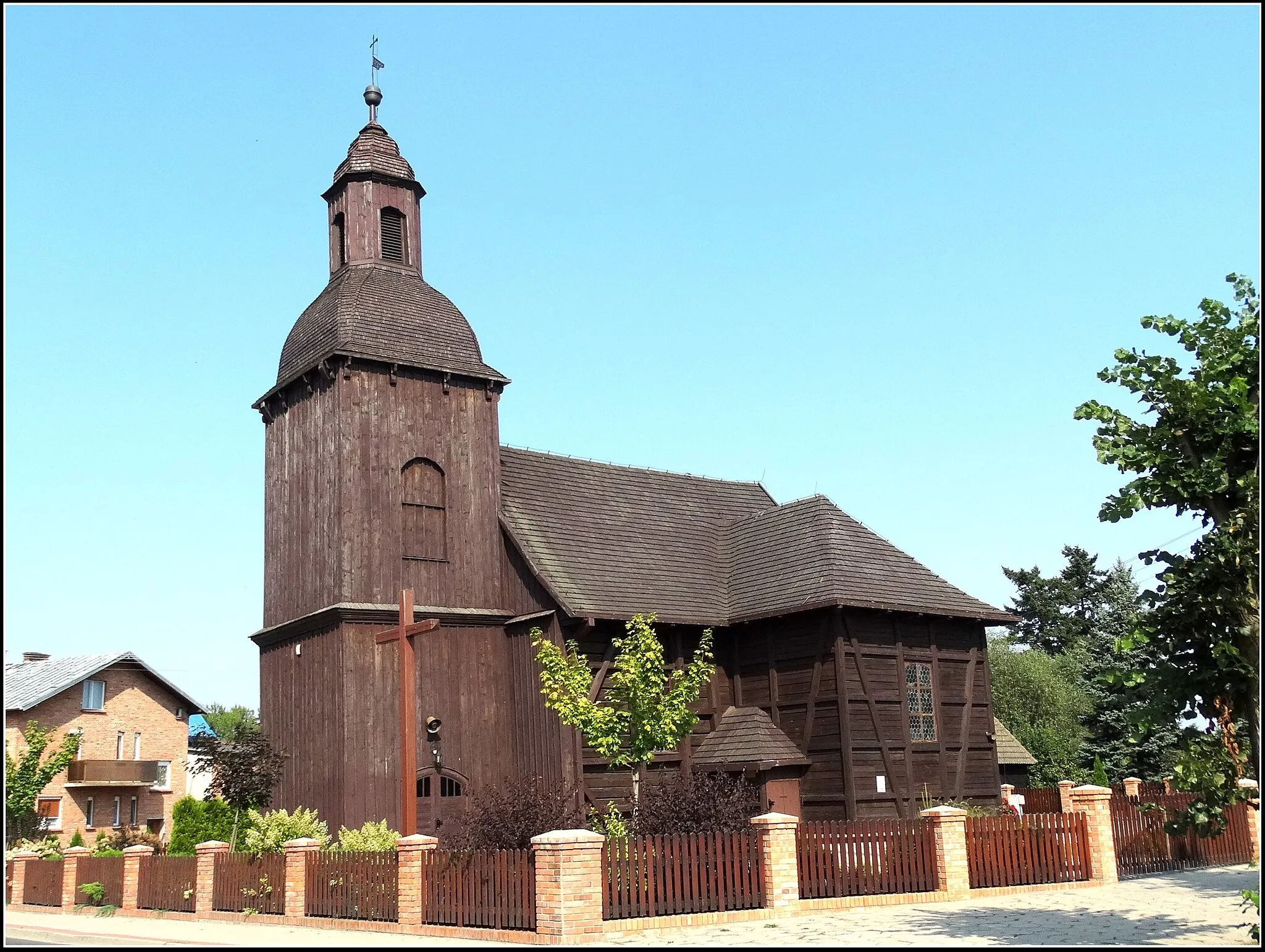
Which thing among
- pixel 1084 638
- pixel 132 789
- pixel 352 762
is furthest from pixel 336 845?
pixel 1084 638

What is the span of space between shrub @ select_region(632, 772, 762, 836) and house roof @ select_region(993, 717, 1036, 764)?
66.8ft

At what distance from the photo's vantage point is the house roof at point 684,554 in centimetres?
2670

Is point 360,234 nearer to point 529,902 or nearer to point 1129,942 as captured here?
point 529,902

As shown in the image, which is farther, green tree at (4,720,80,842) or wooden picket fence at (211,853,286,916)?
green tree at (4,720,80,842)

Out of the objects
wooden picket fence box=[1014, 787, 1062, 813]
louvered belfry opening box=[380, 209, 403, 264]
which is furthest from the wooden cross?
wooden picket fence box=[1014, 787, 1062, 813]

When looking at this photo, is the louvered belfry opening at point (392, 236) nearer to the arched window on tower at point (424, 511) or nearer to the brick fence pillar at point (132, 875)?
the arched window on tower at point (424, 511)

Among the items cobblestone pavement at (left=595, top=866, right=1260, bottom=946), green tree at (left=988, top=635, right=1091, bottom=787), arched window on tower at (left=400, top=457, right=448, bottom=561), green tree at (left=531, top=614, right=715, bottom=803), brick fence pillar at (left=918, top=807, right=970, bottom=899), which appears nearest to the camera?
cobblestone pavement at (left=595, top=866, right=1260, bottom=946)

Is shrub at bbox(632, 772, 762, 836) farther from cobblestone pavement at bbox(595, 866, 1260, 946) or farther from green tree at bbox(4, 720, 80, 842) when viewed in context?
green tree at bbox(4, 720, 80, 842)

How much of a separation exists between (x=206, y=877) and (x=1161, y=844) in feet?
56.2

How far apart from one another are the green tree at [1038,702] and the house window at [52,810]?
121 ft

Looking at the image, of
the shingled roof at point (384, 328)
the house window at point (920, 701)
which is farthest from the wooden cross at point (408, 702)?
the house window at point (920, 701)

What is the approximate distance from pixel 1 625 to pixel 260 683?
1409cm

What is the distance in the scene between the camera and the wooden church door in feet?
80.6

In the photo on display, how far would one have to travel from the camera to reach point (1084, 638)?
166 ft
